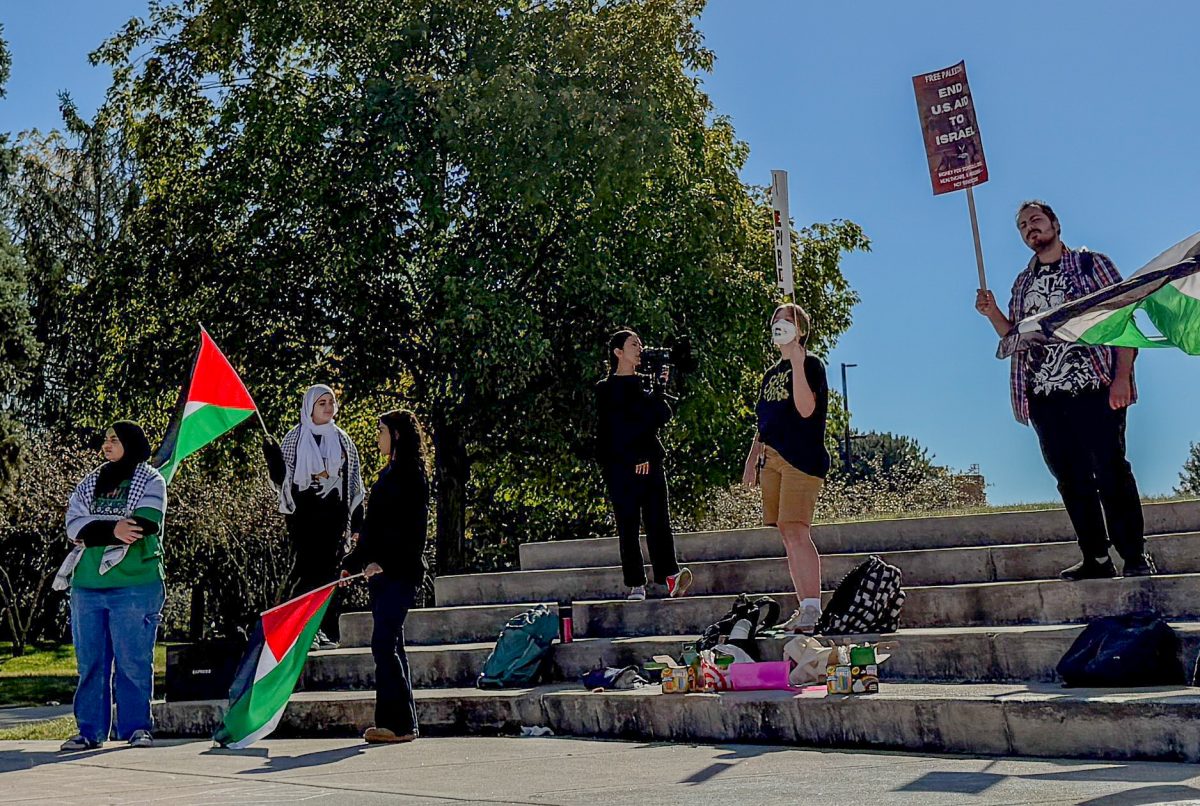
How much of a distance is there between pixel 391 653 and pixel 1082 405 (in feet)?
14.5

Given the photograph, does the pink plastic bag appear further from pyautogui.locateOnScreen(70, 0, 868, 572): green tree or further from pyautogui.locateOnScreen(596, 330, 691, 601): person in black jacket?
pyautogui.locateOnScreen(70, 0, 868, 572): green tree

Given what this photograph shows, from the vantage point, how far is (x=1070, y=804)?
5137 millimetres

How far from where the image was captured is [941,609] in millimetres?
9344

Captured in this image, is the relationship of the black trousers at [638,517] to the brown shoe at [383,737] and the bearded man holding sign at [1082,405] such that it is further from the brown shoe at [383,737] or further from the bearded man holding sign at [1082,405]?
the bearded man holding sign at [1082,405]

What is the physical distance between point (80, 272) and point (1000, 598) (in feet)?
110

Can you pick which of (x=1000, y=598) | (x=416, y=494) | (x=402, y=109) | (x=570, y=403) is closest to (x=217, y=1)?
(x=402, y=109)

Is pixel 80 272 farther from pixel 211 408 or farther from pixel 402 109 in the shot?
pixel 211 408

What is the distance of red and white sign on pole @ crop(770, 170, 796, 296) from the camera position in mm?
11430

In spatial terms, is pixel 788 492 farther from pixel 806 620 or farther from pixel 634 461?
pixel 634 461

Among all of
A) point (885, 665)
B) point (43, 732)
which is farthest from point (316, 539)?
point (885, 665)

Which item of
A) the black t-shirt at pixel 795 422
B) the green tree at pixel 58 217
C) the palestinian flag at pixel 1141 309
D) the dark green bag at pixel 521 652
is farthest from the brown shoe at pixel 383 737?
the green tree at pixel 58 217

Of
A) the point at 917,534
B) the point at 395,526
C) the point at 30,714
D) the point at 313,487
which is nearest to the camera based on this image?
the point at 395,526

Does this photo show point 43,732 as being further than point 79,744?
Yes

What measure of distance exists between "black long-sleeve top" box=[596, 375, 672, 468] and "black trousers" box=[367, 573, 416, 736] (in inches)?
95.9
